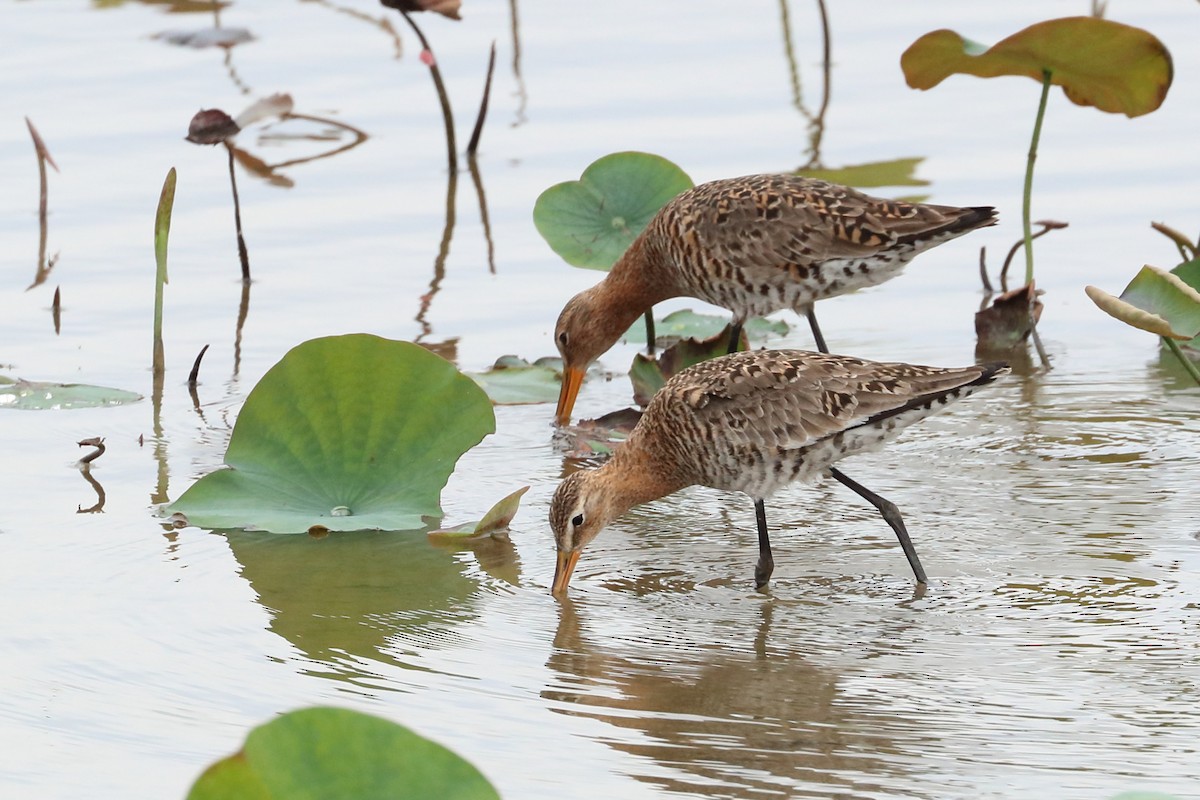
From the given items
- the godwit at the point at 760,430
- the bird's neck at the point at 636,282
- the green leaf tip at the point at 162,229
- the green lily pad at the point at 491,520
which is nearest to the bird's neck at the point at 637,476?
the godwit at the point at 760,430

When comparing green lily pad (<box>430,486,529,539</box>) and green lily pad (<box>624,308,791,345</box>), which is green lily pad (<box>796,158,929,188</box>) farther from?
green lily pad (<box>430,486,529,539</box>)

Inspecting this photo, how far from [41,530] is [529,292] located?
3.32 meters

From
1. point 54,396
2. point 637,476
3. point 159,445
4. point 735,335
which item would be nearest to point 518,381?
point 735,335

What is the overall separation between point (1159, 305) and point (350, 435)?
8.47 ft

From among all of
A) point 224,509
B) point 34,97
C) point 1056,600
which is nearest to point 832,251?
point 1056,600

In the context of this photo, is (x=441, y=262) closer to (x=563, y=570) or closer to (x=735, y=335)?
(x=735, y=335)

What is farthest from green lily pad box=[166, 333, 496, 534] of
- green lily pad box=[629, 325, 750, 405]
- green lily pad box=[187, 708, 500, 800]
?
green lily pad box=[187, 708, 500, 800]

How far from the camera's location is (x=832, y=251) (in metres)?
7.06

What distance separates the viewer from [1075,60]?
23.4 feet

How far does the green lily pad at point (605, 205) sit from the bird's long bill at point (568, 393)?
69 cm

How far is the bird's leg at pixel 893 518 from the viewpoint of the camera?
221 inches

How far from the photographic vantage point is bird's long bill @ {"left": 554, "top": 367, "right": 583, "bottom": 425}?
743 centimetres

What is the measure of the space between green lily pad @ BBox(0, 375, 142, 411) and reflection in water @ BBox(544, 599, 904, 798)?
8.78 feet

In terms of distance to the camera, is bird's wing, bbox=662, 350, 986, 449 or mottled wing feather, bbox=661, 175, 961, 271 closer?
bird's wing, bbox=662, 350, 986, 449
